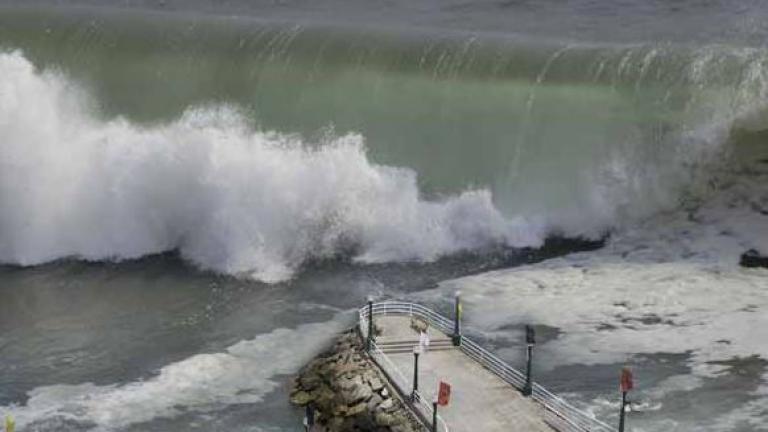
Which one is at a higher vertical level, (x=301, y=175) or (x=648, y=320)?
(x=301, y=175)

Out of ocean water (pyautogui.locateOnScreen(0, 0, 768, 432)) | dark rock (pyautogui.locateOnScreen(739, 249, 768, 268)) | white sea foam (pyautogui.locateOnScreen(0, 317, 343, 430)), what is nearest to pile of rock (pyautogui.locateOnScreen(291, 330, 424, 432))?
ocean water (pyautogui.locateOnScreen(0, 0, 768, 432))

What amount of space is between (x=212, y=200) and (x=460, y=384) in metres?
16.6

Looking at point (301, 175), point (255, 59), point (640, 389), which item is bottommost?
point (640, 389)

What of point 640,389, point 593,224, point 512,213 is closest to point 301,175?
point 512,213

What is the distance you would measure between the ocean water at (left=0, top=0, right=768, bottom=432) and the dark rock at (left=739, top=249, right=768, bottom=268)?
31 cm

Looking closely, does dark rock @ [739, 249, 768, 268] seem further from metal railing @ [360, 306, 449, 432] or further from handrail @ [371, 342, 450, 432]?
handrail @ [371, 342, 450, 432]

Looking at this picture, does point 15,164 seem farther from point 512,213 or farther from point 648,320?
point 648,320

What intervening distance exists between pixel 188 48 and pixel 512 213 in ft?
49.2

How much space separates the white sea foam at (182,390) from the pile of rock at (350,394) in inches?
37.0

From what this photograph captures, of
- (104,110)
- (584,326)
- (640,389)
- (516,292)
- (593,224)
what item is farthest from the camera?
(104,110)

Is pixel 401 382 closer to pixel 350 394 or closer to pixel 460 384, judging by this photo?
pixel 350 394

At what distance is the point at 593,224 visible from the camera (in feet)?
129

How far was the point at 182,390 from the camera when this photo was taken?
27438 mm

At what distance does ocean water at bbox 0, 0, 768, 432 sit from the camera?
1172 inches
